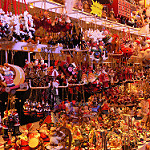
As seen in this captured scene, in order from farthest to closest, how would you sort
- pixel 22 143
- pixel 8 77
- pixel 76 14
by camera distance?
pixel 76 14
pixel 22 143
pixel 8 77

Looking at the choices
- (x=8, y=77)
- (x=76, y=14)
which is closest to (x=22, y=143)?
(x=8, y=77)

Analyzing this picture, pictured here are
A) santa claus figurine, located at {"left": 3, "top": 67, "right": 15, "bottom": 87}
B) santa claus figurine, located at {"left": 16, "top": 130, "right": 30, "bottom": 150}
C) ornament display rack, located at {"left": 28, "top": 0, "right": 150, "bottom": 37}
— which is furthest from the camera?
ornament display rack, located at {"left": 28, "top": 0, "right": 150, "bottom": 37}

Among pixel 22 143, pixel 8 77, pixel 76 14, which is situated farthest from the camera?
pixel 76 14

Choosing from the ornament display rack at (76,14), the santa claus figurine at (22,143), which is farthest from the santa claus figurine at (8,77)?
the ornament display rack at (76,14)

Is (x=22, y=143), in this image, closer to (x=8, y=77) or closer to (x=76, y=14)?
(x=8, y=77)

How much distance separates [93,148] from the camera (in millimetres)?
1906

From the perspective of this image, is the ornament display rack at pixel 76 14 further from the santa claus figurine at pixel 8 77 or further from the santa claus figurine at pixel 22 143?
the santa claus figurine at pixel 22 143

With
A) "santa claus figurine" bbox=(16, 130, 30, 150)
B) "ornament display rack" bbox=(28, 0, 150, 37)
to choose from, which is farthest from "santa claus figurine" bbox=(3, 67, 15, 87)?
"ornament display rack" bbox=(28, 0, 150, 37)

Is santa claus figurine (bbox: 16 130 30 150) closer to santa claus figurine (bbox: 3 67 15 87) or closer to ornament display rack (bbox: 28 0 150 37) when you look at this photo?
santa claus figurine (bbox: 3 67 15 87)

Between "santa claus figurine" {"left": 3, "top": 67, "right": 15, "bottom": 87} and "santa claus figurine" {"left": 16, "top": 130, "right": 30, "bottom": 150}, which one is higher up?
"santa claus figurine" {"left": 3, "top": 67, "right": 15, "bottom": 87}

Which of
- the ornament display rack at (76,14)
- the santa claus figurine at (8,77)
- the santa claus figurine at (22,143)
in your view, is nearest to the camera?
the santa claus figurine at (8,77)

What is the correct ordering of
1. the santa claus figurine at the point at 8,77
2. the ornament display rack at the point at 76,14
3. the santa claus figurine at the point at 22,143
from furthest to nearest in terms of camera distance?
the ornament display rack at the point at 76,14
the santa claus figurine at the point at 22,143
the santa claus figurine at the point at 8,77

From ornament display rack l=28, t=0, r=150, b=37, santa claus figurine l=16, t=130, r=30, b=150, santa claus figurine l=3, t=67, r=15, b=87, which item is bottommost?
santa claus figurine l=16, t=130, r=30, b=150

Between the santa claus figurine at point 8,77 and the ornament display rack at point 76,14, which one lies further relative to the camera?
the ornament display rack at point 76,14
